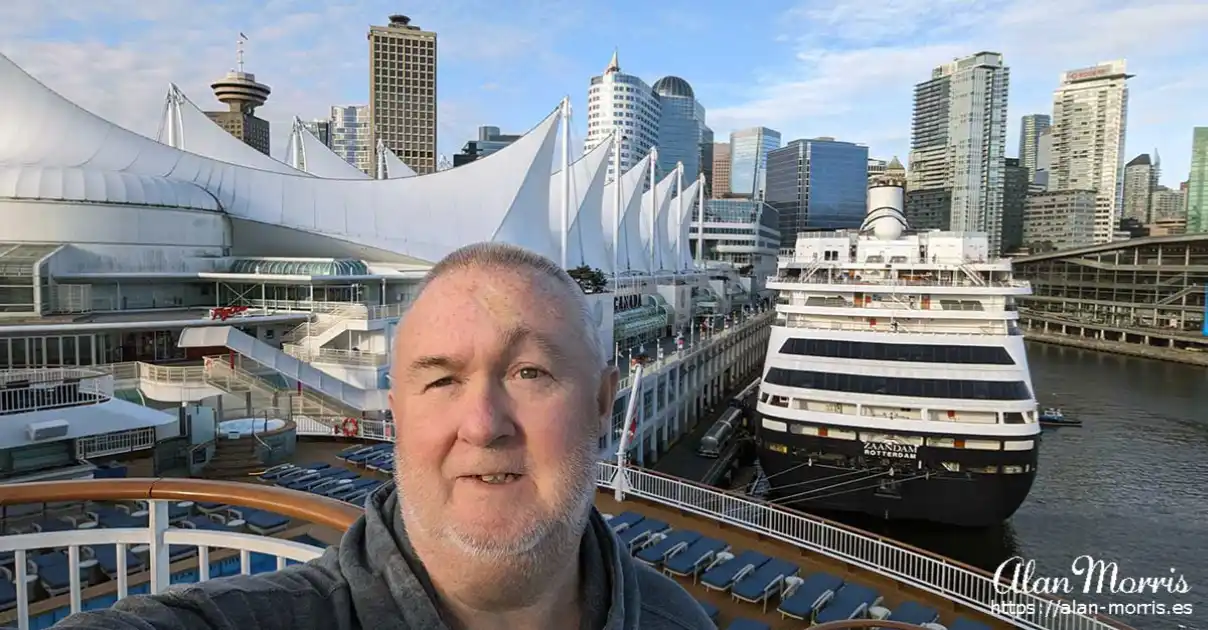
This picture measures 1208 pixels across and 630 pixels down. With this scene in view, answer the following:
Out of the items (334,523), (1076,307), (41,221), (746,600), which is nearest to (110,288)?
(41,221)

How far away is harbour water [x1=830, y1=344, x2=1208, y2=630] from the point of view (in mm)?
17781

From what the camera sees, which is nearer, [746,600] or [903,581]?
[746,600]

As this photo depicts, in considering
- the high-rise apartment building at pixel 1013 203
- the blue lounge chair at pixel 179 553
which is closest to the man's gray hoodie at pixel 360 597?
the blue lounge chair at pixel 179 553

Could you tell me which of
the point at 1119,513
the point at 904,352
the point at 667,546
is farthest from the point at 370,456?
the point at 1119,513

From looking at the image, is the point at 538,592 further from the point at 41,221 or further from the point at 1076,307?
the point at 1076,307

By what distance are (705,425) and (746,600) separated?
23.3 m

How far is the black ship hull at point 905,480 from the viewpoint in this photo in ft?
57.4

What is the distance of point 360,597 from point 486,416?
38 cm

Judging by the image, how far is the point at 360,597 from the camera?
1346 millimetres

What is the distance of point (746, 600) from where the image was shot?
979 centimetres

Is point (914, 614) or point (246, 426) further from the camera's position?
point (246, 426)

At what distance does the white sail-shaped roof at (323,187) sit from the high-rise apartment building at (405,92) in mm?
91821

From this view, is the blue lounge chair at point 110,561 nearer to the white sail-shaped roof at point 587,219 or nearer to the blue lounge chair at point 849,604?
the blue lounge chair at point 849,604

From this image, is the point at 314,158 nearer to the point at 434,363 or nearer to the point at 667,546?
the point at 667,546
